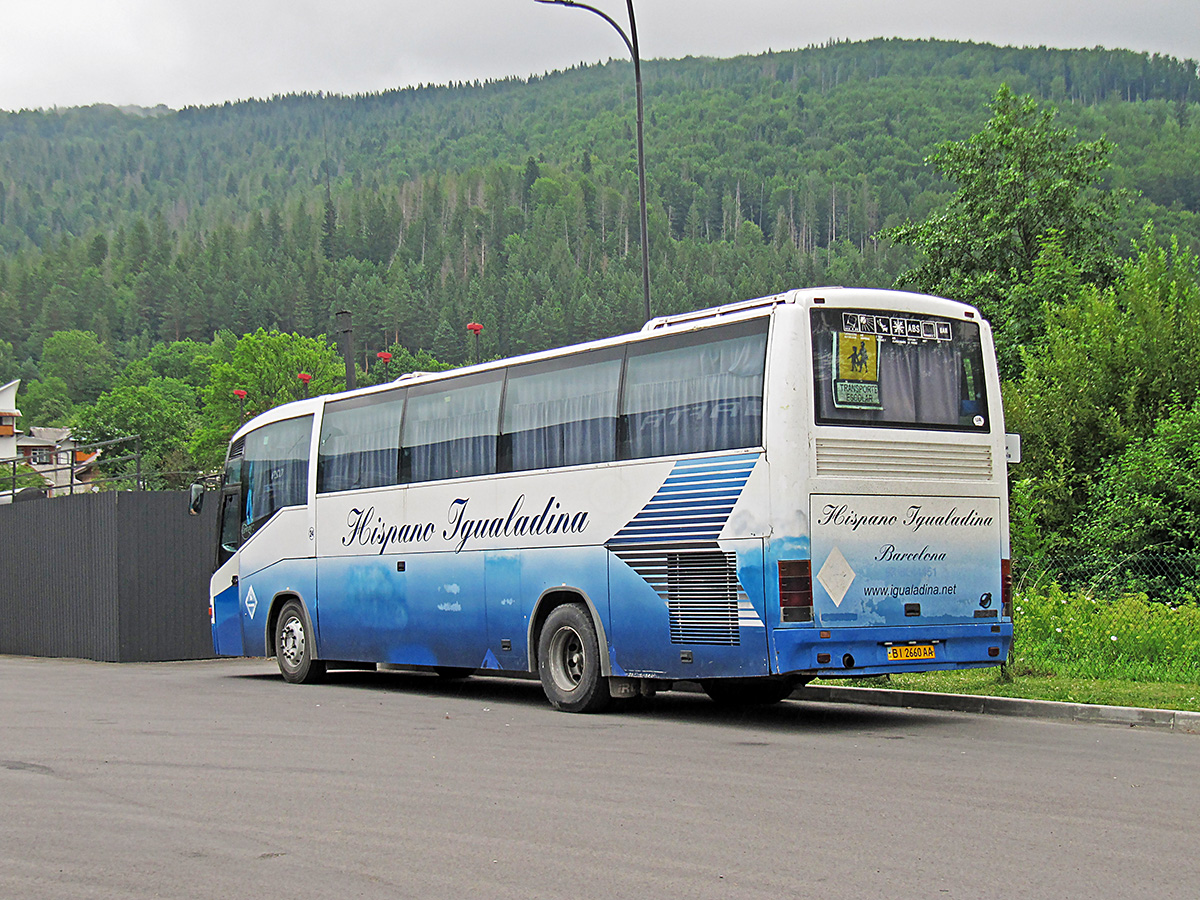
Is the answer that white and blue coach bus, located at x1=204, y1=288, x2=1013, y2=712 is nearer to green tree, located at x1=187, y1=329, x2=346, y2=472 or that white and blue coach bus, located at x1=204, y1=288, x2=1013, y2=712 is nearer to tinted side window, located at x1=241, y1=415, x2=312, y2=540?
tinted side window, located at x1=241, y1=415, x2=312, y2=540

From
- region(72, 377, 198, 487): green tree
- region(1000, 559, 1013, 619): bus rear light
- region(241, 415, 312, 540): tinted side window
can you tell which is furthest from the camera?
region(72, 377, 198, 487): green tree

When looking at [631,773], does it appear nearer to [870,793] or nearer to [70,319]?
[870,793]

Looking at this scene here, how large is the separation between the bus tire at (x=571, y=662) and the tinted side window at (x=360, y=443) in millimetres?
3442

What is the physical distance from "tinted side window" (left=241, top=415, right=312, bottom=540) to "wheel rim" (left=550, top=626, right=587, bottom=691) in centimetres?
544

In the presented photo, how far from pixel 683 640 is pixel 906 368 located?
10.1 feet

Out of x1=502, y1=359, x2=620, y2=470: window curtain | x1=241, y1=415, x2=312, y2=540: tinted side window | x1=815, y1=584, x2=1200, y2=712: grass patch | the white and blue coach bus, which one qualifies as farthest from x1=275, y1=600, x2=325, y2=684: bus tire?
x1=815, y1=584, x2=1200, y2=712: grass patch

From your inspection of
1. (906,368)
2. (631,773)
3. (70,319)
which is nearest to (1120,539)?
(906,368)

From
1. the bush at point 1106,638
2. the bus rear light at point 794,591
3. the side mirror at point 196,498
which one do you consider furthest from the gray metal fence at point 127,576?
the bus rear light at point 794,591

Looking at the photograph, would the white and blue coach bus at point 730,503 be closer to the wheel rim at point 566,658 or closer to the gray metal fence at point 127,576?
the wheel rim at point 566,658

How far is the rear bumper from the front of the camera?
11789mm

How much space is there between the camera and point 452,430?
51.6ft

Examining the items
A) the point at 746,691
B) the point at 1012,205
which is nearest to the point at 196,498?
the point at 746,691

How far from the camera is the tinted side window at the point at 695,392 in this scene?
12.2m

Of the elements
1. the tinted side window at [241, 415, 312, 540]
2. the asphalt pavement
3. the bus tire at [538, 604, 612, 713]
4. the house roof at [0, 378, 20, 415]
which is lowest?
the asphalt pavement
